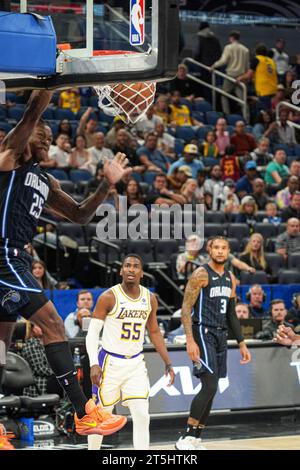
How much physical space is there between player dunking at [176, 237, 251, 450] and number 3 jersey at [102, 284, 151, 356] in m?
0.99

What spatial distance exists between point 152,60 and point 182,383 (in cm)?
622

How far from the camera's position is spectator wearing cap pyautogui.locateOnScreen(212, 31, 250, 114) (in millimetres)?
22506

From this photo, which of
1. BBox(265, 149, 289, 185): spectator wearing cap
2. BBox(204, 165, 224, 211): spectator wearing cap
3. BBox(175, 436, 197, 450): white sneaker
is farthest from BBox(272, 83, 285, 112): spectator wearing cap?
BBox(175, 436, 197, 450): white sneaker

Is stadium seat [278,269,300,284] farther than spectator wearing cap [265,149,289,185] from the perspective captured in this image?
No

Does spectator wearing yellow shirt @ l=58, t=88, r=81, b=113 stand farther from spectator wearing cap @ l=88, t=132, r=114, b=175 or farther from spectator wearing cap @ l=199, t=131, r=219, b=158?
spectator wearing cap @ l=88, t=132, r=114, b=175

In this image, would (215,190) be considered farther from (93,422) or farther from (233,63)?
(93,422)

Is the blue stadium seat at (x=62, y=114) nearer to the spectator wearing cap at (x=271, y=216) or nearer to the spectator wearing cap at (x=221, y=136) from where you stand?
the spectator wearing cap at (x=221, y=136)

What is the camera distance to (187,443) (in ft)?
34.9

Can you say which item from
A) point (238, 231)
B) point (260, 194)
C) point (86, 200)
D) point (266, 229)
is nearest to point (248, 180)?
point (260, 194)

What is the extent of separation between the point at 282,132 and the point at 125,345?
40.6 ft

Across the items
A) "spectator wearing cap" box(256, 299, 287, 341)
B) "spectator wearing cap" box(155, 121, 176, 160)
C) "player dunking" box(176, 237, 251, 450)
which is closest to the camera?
"player dunking" box(176, 237, 251, 450)

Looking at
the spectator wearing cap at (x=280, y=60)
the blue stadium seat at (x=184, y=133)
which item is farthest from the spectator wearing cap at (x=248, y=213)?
the spectator wearing cap at (x=280, y=60)

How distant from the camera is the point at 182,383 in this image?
12648 mm

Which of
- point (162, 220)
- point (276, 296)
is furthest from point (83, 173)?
point (276, 296)
